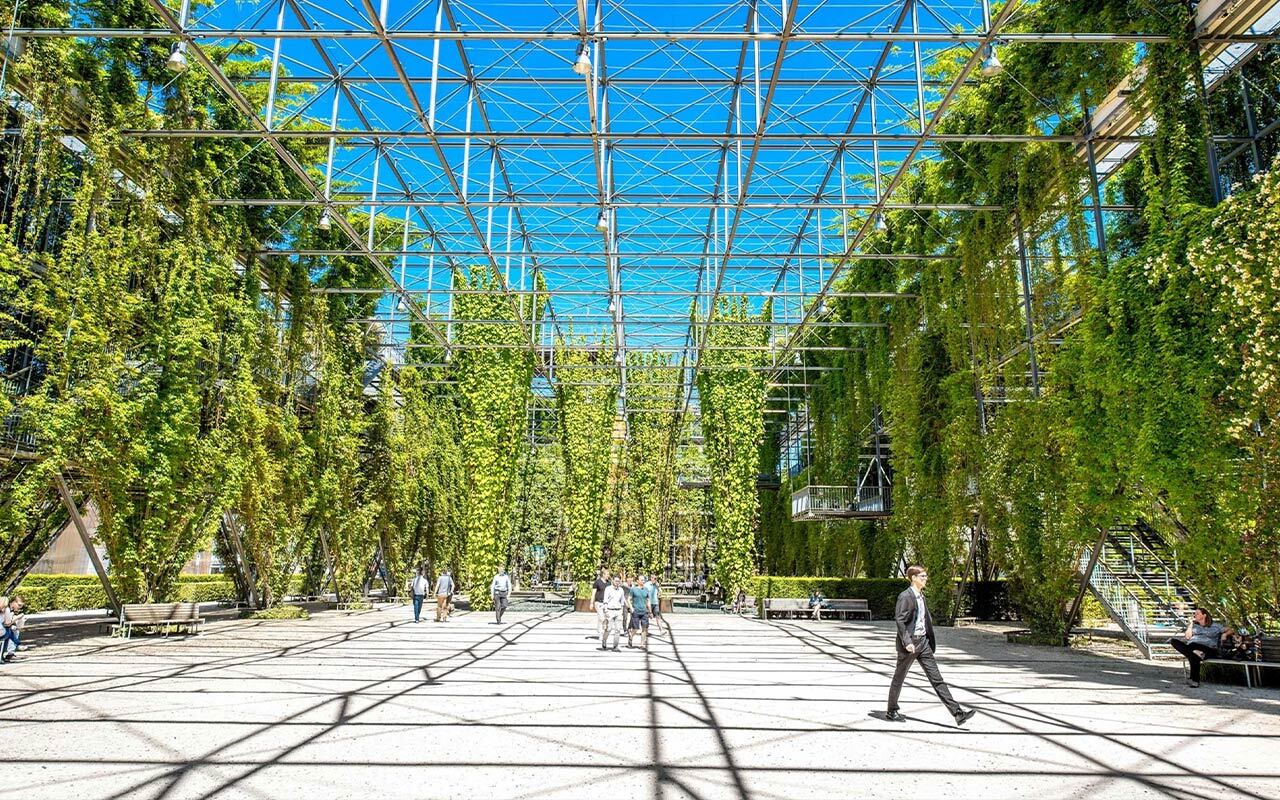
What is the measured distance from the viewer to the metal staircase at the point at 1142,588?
15.1 meters

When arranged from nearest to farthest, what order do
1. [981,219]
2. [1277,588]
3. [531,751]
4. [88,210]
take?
1. [531,751]
2. [1277,588]
3. [88,210]
4. [981,219]

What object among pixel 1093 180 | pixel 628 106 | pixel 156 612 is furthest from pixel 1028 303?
pixel 156 612

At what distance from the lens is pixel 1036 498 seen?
1709 centimetres

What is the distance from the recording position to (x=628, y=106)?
1773 centimetres

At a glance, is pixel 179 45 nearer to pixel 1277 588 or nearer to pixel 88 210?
pixel 88 210

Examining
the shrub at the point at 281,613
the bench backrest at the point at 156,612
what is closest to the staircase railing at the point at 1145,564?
the bench backrest at the point at 156,612

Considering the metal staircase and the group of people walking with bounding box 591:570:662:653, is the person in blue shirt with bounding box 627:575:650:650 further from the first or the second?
the metal staircase

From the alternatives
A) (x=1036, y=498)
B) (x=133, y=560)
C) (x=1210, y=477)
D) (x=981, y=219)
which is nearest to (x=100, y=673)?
(x=133, y=560)

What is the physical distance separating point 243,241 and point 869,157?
17044 millimetres

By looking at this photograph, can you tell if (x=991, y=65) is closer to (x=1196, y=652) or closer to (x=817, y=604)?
(x=1196, y=652)

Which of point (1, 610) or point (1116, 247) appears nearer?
point (1, 610)

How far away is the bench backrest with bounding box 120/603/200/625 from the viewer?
15.9 metres

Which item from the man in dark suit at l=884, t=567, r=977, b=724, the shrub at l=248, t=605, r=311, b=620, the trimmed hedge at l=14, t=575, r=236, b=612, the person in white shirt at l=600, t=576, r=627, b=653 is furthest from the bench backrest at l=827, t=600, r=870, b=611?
the trimmed hedge at l=14, t=575, r=236, b=612

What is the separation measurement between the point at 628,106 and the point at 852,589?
1668cm
